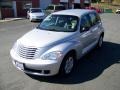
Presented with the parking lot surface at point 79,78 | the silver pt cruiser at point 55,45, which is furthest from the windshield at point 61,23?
the parking lot surface at point 79,78

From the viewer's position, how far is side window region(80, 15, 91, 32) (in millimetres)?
7684

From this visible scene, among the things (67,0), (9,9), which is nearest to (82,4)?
(67,0)

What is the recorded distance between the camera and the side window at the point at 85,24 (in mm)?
7684

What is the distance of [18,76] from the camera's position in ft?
22.5

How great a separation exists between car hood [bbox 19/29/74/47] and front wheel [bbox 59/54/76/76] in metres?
0.53

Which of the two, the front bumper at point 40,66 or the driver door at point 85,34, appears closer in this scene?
the front bumper at point 40,66

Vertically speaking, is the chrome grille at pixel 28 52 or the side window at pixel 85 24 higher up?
the side window at pixel 85 24

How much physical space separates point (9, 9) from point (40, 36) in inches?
1187

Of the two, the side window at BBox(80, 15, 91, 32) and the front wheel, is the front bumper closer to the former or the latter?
the front wheel

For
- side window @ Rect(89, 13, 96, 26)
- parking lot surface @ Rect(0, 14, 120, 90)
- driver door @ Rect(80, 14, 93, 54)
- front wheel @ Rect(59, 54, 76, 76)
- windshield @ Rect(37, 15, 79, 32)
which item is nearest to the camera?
parking lot surface @ Rect(0, 14, 120, 90)

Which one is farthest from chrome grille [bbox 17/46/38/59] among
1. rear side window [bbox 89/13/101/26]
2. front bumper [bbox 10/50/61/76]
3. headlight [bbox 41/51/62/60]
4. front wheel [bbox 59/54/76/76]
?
rear side window [bbox 89/13/101/26]

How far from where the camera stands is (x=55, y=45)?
654cm

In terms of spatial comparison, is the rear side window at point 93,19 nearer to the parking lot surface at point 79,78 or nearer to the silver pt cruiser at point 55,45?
the silver pt cruiser at point 55,45

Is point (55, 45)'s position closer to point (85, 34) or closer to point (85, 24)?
point (85, 34)
